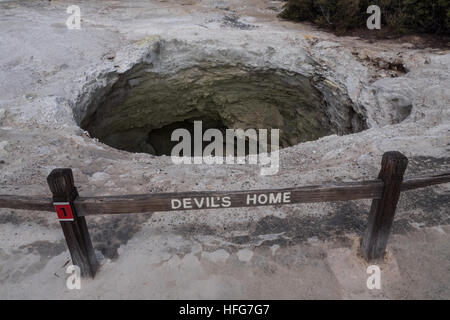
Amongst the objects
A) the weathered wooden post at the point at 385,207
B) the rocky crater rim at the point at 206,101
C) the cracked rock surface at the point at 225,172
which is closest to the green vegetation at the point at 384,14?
the cracked rock surface at the point at 225,172

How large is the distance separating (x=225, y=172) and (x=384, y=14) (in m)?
7.75

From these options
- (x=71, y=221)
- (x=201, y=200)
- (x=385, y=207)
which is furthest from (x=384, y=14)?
(x=71, y=221)

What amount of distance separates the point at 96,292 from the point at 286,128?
28.7 feet

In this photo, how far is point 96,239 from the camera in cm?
300

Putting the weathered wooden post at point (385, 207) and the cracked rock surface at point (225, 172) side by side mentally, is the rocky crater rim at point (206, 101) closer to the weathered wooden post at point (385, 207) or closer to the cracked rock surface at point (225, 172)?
the cracked rock surface at point (225, 172)

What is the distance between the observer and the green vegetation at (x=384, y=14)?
26.5 ft

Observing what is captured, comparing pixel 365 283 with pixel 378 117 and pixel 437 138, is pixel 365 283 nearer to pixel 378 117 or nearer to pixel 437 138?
pixel 437 138

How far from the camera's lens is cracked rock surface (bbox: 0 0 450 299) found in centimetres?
262

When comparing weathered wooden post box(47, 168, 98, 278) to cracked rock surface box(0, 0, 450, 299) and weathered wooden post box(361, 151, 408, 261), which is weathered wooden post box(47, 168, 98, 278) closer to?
cracked rock surface box(0, 0, 450, 299)

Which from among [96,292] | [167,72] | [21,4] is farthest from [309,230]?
[21,4]

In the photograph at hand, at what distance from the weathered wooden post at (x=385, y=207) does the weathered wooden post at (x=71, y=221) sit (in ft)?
7.11

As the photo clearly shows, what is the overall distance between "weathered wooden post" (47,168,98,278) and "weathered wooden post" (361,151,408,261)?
7.11ft

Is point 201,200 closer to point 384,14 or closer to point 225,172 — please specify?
point 225,172

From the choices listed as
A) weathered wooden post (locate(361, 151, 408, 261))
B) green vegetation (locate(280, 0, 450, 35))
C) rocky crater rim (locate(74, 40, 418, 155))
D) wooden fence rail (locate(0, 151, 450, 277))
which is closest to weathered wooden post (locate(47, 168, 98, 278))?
wooden fence rail (locate(0, 151, 450, 277))
